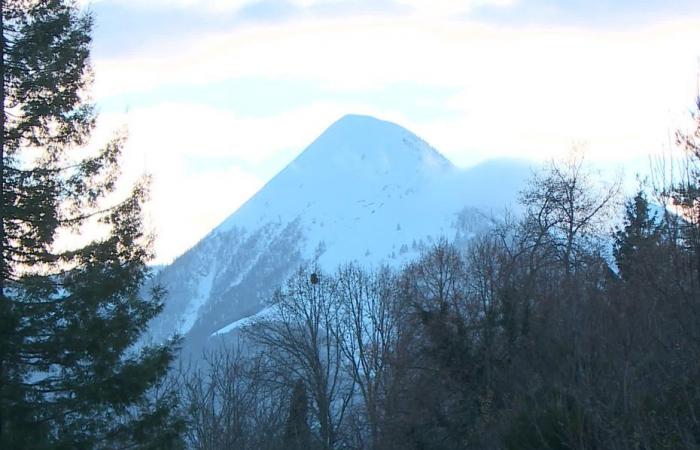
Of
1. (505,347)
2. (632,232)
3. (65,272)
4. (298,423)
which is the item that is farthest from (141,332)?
(298,423)

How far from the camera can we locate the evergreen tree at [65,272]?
12938 millimetres

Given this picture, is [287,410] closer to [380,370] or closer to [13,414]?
[380,370]

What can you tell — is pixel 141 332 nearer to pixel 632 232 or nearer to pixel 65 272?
pixel 65 272

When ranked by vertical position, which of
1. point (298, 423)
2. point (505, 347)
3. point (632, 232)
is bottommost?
point (298, 423)

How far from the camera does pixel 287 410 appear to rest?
3127cm

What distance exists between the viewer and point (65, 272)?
44.4 feet

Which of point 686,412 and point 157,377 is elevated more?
point 157,377

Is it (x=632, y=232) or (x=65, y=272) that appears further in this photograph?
(x=632, y=232)

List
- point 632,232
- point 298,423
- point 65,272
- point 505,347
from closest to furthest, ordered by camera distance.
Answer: point 65,272 → point 505,347 → point 632,232 → point 298,423

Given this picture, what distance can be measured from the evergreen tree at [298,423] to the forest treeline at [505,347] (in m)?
0.08

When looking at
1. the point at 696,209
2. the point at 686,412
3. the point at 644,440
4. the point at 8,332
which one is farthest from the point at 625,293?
the point at 8,332

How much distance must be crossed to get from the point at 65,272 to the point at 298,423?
1835cm

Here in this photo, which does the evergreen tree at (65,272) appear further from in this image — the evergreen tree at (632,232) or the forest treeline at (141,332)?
the evergreen tree at (632,232)

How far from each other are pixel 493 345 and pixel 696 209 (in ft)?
33.0
